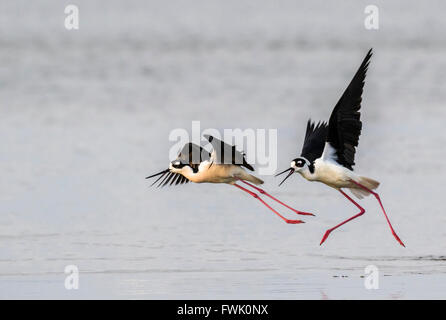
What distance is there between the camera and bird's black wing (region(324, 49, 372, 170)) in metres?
11.4

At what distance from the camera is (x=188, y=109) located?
19125mm

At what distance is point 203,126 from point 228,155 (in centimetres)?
547

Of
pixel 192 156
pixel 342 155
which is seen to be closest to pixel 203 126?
pixel 192 156

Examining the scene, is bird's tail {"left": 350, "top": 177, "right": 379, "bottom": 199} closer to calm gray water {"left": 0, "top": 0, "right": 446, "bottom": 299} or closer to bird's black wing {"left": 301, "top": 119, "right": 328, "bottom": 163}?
calm gray water {"left": 0, "top": 0, "right": 446, "bottom": 299}

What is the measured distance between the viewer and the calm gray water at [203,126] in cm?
1047

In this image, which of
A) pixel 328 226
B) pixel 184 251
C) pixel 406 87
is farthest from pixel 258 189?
pixel 406 87

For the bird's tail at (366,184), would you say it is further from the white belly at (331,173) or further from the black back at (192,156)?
the black back at (192,156)

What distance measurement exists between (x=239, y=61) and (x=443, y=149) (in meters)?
9.14

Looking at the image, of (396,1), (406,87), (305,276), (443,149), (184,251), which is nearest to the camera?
(305,276)

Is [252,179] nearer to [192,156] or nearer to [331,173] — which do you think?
[192,156]

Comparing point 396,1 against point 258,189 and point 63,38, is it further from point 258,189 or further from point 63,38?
point 258,189

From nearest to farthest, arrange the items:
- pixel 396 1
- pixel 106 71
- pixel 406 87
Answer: pixel 406 87
pixel 106 71
pixel 396 1

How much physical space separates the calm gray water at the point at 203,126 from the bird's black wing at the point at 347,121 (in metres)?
0.85

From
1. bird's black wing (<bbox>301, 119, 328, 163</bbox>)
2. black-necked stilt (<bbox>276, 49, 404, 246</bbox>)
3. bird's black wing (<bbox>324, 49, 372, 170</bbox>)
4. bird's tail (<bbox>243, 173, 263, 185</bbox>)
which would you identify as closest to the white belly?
black-necked stilt (<bbox>276, 49, 404, 246</bbox>)
